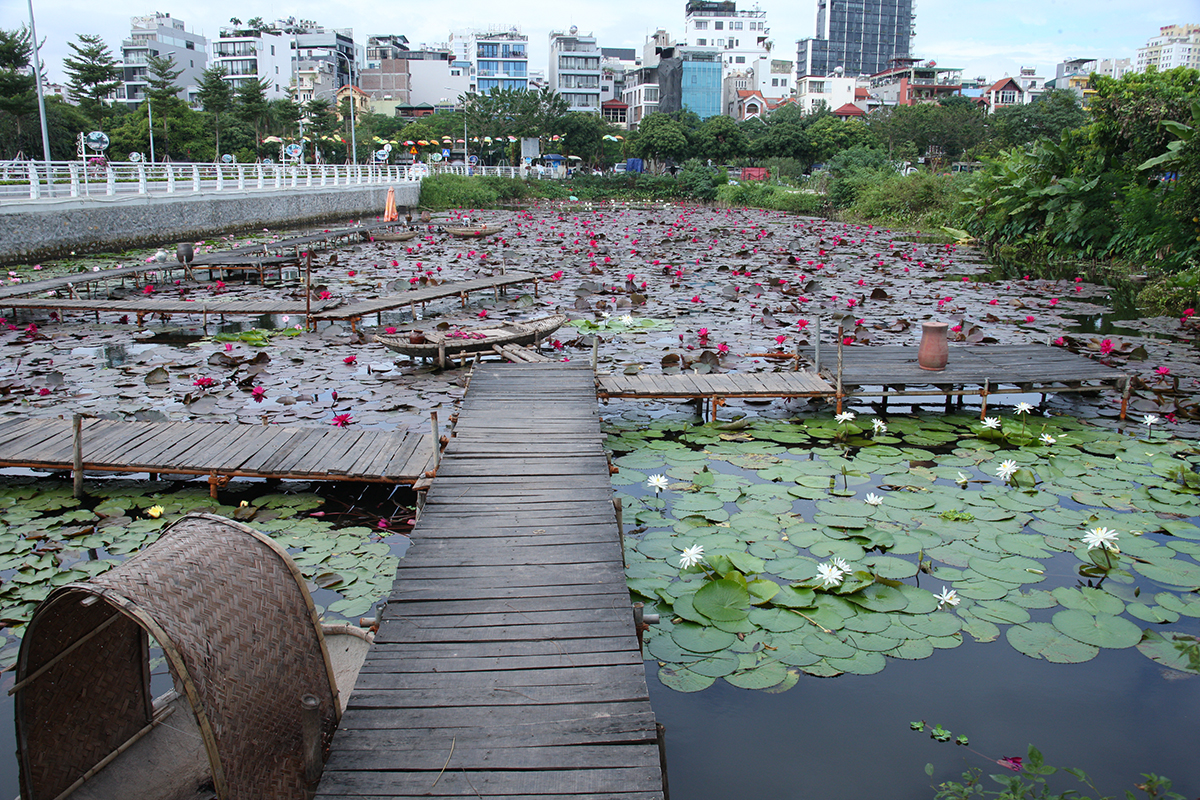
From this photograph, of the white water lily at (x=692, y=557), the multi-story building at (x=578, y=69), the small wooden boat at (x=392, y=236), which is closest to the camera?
the white water lily at (x=692, y=557)

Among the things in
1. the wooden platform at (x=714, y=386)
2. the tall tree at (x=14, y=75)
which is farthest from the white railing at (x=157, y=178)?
the wooden platform at (x=714, y=386)

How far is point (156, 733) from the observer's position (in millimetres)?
3152

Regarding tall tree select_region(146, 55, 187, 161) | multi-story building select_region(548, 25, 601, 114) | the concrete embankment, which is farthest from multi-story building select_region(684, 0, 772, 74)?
the concrete embankment

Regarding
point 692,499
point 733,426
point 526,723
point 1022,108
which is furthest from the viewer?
point 1022,108

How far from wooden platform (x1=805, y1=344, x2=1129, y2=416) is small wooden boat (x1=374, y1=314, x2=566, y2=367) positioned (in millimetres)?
3143

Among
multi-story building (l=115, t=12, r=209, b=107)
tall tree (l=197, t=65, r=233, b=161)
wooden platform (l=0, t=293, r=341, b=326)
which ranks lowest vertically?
wooden platform (l=0, t=293, r=341, b=326)

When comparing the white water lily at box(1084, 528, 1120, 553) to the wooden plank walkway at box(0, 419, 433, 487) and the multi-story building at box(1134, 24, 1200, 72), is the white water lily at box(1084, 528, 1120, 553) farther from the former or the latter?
the multi-story building at box(1134, 24, 1200, 72)

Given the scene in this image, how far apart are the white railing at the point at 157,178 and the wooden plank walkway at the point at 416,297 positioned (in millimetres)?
9830

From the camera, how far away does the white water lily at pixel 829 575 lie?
4.28m

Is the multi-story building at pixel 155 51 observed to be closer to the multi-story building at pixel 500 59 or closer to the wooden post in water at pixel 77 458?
the multi-story building at pixel 500 59

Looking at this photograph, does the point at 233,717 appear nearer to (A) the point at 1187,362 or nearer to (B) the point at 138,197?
(A) the point at 1187,362

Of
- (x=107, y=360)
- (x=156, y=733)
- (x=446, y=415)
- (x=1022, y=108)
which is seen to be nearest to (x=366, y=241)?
(x=107, y=360)

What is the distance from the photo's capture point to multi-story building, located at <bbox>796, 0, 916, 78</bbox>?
151125 millimetres

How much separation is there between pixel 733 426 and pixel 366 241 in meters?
18.6
